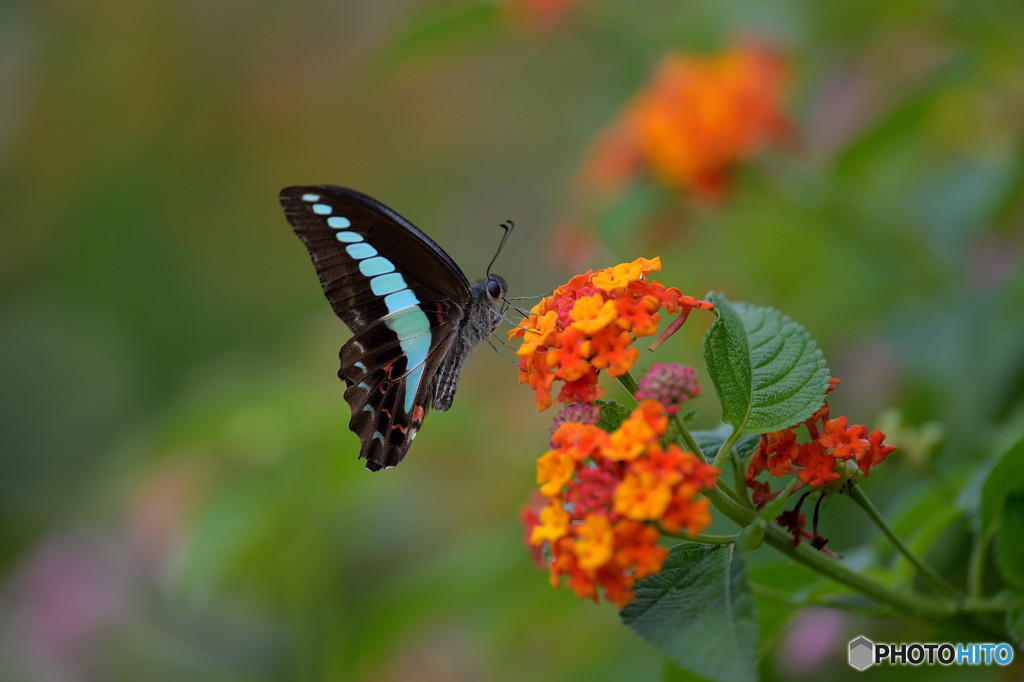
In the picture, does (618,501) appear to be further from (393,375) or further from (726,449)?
(393,375)

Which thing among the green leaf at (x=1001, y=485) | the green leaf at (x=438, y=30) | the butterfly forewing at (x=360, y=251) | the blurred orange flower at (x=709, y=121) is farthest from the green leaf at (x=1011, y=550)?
the green leaf at (x=438, y=30)

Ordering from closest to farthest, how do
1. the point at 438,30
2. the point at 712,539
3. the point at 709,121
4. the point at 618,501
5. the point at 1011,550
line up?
the point at 618,501 < the point at 712,539 < the point at 1011,550 < the point at 709,121 < the point at 438,30

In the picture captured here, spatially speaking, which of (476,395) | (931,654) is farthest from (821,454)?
(476,395)

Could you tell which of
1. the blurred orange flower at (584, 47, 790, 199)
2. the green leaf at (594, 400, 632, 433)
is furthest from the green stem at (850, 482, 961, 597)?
the blurred orange flower at (584, 47, 790, 199)

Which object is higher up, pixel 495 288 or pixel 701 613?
pixel 495 288

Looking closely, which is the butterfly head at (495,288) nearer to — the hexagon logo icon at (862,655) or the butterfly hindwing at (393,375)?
the butterfly hindwing at (393,375)

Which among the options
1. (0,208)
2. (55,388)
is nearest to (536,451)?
(55,388)

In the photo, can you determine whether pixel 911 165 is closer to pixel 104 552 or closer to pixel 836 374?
pixel 836 374

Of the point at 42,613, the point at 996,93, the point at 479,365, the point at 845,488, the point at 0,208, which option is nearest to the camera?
the point at 845,488

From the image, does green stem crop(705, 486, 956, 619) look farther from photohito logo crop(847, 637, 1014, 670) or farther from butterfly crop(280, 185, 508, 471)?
butterfly crop(280, 185, 508, 471)
